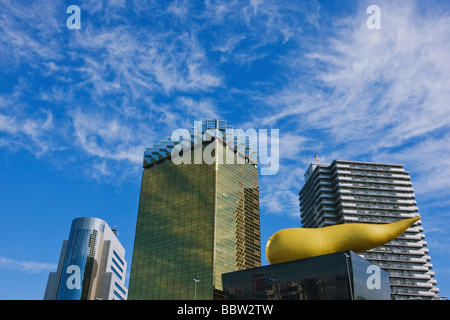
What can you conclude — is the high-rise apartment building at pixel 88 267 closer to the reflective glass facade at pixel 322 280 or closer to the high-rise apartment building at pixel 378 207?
the high-rise apartment building at pixel 378 207

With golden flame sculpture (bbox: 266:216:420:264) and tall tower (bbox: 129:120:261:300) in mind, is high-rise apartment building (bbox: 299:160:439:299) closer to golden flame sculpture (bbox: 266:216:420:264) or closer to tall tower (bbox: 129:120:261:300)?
tall tower (bbox: 129:120:261:300)

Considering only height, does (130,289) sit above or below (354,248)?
above

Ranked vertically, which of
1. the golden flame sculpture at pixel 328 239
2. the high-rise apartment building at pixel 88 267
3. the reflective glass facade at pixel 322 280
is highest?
the high-rise apartment building at pixel 88 267

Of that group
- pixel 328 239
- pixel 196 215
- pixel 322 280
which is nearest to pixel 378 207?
pixel 196 215

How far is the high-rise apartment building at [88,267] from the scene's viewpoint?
171750 mm

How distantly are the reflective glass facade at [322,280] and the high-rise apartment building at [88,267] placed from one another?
4856 inches

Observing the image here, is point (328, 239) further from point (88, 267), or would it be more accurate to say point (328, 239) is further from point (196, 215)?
point (88, 267)

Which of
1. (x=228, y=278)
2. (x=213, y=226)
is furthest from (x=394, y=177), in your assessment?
(x=228, y=278)

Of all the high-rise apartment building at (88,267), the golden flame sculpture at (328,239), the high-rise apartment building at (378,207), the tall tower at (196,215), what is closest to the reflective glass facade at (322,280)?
the golden flame sculpture at (328,239)

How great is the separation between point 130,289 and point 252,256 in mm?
38159

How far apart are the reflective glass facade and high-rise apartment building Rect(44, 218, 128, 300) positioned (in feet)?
405

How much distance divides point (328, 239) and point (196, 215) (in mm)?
68308
